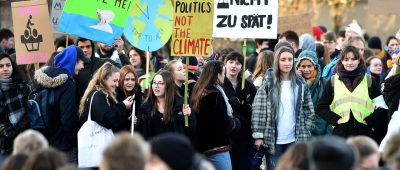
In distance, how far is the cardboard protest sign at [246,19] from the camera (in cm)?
1474

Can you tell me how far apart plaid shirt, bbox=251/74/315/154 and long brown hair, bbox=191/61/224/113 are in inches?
21.8

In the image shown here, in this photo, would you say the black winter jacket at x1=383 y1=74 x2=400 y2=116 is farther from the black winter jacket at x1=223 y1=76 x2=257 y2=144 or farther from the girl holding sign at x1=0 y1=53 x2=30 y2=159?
the girl holding sign at x1=0 y1=53 x2=30 y2=159

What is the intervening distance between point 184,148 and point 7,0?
16883mm

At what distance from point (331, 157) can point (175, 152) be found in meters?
1.13

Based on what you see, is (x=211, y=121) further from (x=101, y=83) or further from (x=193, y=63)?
(x=193, y=63)

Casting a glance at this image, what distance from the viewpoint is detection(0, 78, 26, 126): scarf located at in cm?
1323

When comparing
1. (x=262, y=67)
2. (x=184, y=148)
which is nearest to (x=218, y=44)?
(x=262, y=67)

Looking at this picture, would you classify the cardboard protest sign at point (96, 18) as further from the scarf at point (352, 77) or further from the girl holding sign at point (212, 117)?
the scarf at point (352, 77)

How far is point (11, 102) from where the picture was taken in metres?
13.2

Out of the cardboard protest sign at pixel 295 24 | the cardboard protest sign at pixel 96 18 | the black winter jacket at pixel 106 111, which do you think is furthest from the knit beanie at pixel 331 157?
the cardboard protest sign at pixel 295 24

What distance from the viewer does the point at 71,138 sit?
1325 centimetres

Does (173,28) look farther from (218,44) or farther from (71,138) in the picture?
(218,44)

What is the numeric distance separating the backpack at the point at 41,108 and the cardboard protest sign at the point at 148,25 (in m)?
1.13

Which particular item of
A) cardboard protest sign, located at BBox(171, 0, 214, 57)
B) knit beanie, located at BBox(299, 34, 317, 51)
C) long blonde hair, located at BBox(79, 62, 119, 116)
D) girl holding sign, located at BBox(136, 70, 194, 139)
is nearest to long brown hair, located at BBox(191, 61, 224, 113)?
cardboard protest sign, located at BBox(171, 0, 214, 57)
